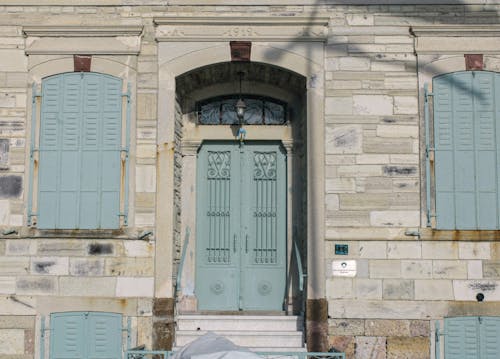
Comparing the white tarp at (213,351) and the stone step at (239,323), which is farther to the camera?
the stone step at (239,323)

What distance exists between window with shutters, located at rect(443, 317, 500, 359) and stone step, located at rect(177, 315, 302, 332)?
1.77 m

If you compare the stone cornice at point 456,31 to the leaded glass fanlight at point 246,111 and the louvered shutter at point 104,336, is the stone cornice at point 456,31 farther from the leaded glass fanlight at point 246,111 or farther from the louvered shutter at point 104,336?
the louvered shutter at point 104,336

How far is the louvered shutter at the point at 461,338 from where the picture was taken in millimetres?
8688

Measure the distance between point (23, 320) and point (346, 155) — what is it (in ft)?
14.1

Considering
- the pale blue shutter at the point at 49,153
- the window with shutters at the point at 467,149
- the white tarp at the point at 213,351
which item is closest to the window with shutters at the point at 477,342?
the window with shutters at the point at 467,149

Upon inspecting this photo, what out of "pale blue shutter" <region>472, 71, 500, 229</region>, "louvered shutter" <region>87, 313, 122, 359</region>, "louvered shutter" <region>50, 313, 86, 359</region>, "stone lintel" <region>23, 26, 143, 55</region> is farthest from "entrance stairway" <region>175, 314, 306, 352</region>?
"stone lintel" <region>23, 26, 143, 55</region>

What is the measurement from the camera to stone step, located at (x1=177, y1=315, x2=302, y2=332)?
352 inches

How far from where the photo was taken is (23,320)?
8.81 meters

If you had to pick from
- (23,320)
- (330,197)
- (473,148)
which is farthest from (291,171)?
(23,320)

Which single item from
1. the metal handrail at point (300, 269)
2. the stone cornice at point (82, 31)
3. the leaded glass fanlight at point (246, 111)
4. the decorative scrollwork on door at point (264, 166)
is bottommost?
the metal handrail at point (300, 269)

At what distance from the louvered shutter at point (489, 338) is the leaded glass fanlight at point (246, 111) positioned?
3589mm

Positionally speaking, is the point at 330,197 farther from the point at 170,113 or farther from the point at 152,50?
the point at 152,50

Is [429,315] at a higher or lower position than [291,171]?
lower

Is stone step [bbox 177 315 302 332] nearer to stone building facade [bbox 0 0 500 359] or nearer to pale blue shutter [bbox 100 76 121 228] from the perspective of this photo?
stone building facade [bbox 0 0 500 359]
